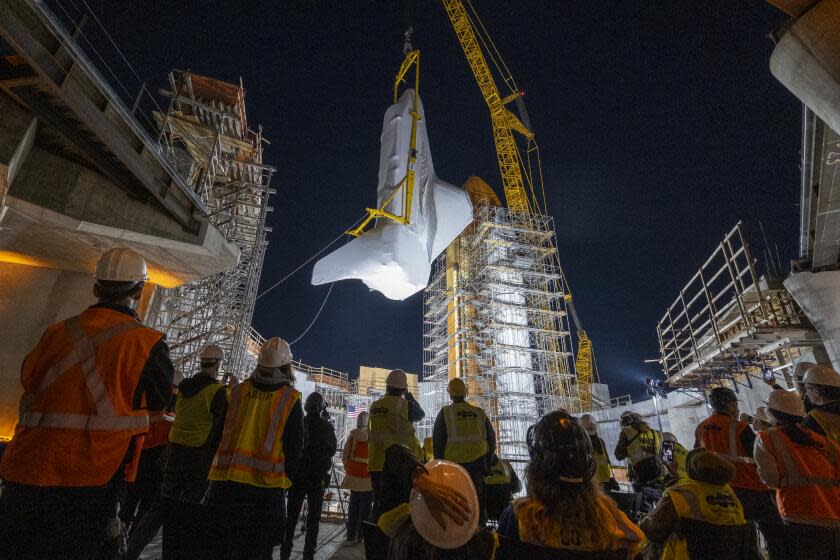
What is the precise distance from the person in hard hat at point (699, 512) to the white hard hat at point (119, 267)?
355 cm

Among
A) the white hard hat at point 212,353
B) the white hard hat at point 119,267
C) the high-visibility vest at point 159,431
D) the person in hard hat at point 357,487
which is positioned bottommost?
the person in hard hat at point 357,487

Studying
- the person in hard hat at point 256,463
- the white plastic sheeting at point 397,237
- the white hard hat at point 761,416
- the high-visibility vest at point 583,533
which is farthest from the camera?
the white plastic sheeting at point 397,237

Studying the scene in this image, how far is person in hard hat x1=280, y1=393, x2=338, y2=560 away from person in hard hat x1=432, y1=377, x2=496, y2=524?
1355mm

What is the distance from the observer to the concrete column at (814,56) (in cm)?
442

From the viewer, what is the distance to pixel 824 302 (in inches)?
348

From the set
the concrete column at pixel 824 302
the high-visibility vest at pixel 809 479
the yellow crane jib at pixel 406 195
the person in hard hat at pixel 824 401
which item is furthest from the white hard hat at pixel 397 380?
the concrete column at pixel 824 302

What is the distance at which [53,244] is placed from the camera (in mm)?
6977

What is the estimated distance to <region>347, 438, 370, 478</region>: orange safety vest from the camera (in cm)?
613

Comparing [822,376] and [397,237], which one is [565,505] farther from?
[397,237]

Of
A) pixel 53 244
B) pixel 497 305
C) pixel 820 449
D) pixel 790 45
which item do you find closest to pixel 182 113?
pixel 53 244

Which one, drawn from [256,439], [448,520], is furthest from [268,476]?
[448,520]

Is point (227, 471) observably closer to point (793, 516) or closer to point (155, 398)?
point (155, 398)

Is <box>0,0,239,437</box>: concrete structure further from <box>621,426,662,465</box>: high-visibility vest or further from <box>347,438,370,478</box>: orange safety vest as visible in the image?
<box>621,426,662,465</box>: high-visibility vest

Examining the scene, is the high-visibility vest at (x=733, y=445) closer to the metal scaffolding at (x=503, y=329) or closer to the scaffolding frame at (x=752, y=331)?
the scaffolding frame at (x=752, y=331)
